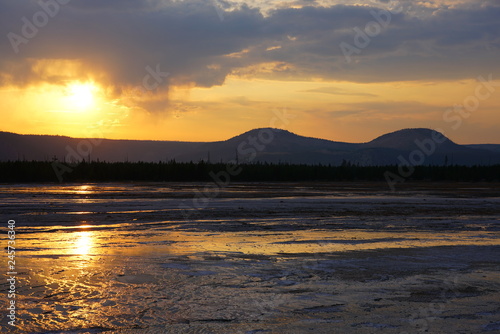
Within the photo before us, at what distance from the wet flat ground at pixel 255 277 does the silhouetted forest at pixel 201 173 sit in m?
43.4

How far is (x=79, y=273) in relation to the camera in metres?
9.90

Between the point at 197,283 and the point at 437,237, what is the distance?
803cm

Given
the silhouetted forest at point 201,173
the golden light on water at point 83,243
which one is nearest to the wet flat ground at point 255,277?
the golden light on water at point 83,243

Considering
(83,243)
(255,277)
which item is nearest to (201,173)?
(83,243)

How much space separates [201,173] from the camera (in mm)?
67812

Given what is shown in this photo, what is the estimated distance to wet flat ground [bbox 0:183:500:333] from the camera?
7.19m

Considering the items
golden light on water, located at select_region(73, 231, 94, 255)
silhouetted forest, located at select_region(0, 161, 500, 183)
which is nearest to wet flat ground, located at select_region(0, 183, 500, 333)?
golden light on water, located at select_region(73, 231, 94, 255)

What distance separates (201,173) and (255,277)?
58.3m

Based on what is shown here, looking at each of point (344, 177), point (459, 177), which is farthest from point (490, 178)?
point (344, 177)

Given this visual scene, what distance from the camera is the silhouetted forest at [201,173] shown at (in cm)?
5978

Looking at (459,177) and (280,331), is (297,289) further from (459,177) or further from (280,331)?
(459,177)

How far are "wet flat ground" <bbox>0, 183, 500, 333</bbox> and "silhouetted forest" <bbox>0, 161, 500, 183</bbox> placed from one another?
43.4 m

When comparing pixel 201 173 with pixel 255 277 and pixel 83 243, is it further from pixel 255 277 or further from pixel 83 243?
pixel 255 277

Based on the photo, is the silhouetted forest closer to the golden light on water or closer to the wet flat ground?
the wet flat ground
